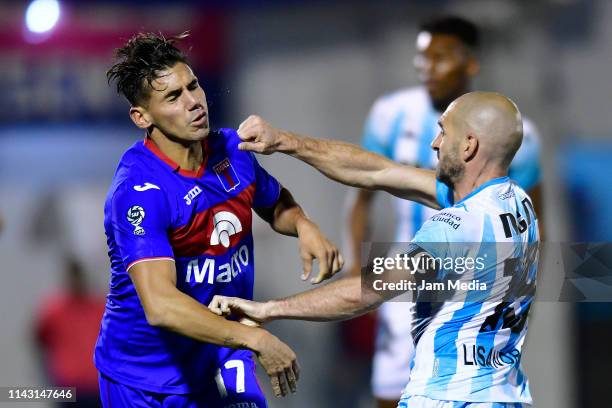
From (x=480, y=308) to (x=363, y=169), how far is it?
103 cm

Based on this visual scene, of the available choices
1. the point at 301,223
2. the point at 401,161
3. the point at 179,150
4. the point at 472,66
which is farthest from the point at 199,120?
the point at 472,66

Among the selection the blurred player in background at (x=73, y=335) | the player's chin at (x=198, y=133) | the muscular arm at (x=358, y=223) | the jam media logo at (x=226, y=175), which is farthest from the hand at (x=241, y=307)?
the blurred player in background at (x=73, y=335)

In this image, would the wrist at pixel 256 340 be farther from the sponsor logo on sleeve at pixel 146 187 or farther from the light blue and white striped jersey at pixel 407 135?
the light blue and white striped jersey at pixel 407 135

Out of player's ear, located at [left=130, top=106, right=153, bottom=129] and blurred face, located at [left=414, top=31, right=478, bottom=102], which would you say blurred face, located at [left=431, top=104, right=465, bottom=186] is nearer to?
player's ear, located at [left=130, top=106, right=153, bottom=129]

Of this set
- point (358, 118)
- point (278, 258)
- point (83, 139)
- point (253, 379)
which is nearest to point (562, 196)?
point (358, 118)

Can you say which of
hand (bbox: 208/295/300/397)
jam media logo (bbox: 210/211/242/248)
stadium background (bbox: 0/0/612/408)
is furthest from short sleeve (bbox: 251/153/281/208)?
stadium background (bbox: 0/0/612/408)

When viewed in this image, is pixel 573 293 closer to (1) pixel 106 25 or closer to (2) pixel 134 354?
(2) pixel 134 354

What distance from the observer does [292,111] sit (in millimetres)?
8039

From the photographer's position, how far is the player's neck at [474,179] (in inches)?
154

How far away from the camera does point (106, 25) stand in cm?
805

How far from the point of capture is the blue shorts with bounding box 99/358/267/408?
13.8 feet

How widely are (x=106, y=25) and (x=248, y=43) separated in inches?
41.4

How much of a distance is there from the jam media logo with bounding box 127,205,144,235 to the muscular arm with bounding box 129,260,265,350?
135 millimetres

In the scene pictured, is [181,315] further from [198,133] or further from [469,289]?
[469,289]
